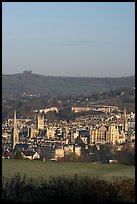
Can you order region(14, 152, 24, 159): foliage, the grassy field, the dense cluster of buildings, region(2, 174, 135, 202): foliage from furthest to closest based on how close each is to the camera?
the dense cluster of buildings, region(14, 152, 24, 159): foliage, the grassy field, region(2, 174, 135, 202): foliage

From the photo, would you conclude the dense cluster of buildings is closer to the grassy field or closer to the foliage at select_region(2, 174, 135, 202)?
the grassy field

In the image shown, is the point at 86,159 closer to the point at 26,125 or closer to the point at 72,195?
the point at 72,195

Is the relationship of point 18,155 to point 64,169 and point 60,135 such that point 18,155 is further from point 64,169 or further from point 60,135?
point 60,135

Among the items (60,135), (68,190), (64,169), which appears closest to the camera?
(68,190)

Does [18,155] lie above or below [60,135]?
below

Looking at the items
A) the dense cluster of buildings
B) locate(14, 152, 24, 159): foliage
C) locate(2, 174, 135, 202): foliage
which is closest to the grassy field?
locate(2, 174, 135, 202): foliage

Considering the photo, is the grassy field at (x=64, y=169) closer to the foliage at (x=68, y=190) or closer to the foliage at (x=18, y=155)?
the foliage at (x=68, y=190)

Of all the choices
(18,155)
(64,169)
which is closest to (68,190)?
(64,169)

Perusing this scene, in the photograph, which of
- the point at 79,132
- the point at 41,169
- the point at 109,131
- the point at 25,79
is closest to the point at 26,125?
the point at 79,132
